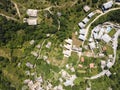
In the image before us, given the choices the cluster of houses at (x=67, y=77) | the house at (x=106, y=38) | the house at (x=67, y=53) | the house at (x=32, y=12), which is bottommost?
the cluster of houses at (x=67, y=77)

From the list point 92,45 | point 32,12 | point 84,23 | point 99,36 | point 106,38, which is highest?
point 32,12

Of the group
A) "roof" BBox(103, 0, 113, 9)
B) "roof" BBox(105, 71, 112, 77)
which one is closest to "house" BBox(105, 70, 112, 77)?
"roof" BBox(105, 71, 112, 77)

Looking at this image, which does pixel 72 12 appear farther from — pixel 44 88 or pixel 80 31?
pixel 44 88

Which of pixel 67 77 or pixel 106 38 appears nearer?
pixel 67 77

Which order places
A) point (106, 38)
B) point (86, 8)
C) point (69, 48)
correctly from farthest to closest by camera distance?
point (86, 8)
point (69, 48)
point (106, 38)

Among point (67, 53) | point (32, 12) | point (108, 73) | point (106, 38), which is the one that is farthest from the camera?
point (32, 12)

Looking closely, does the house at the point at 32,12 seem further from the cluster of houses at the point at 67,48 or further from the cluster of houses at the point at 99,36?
the cluster of houses at the point at 99,36

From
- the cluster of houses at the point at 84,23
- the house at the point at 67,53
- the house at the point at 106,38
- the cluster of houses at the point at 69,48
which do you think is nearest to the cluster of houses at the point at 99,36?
the house at the point at 106,38

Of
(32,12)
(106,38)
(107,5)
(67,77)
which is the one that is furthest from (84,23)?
(67,77)

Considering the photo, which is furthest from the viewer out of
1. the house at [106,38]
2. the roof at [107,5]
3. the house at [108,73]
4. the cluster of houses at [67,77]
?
the roof at [107,5]

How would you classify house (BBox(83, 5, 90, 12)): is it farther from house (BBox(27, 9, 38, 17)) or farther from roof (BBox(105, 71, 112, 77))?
roof (BBox(105, 71, 112, 77))

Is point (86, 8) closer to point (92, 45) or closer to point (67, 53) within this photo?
point (92, 45)
